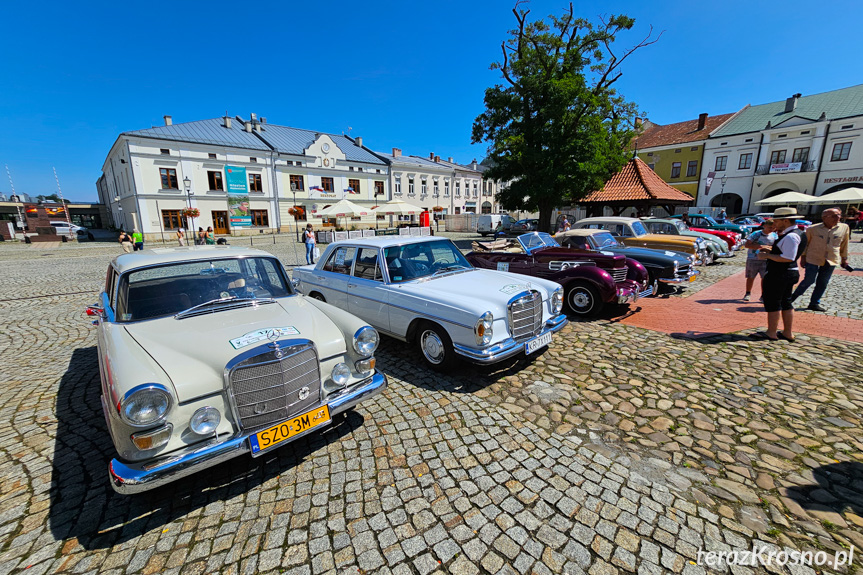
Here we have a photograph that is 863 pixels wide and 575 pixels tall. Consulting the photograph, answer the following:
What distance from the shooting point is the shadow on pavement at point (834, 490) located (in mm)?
2490

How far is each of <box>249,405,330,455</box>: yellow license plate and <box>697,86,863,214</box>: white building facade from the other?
139 ft

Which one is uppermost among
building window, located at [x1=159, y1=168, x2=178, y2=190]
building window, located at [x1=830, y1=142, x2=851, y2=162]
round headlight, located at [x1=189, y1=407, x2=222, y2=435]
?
building window, located at [x1=830, y1=142, x2=851, y2=162]

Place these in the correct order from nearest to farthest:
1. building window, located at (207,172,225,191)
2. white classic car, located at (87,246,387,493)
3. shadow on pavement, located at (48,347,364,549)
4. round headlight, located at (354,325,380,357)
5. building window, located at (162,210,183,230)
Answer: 1. white classic car, located at (87,246,387,493)
2. shadow on pavement, located at (48,347,364,549)
3. round headlight, located at (354,325,380,357)
4. building window, located at (162,210,183,230)
5. building window, located at (207,172,225,191)

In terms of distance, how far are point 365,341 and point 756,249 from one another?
8.97 metres

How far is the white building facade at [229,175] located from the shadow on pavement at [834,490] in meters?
29.5

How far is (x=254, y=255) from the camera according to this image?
4.04 m

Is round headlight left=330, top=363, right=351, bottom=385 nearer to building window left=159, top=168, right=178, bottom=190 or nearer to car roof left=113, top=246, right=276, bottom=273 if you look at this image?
car roof left=113, top=246, right=276, bottom=273

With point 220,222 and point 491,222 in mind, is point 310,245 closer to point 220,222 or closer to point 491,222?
point 491,222

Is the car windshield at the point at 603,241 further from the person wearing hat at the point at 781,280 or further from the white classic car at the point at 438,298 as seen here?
the white classic car at the point at 438,298

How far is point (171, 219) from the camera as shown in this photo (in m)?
29.8

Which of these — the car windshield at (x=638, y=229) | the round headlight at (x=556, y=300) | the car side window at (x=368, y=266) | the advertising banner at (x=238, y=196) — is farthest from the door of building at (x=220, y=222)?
the round headlight at (x=556, y=300)

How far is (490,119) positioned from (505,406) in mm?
19454

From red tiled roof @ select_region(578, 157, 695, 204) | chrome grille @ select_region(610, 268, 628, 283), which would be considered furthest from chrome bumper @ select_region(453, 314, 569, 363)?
red tiled roof @ select_region(578, 157, 695, 204)

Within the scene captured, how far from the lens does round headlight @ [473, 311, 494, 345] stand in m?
3.88
